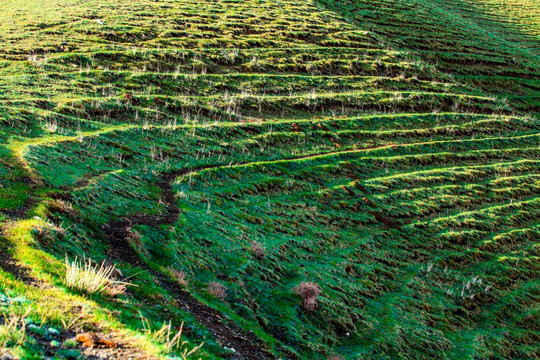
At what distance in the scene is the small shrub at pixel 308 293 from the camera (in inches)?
674

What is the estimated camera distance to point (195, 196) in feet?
73.8

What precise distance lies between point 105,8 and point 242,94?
26386 millimetres

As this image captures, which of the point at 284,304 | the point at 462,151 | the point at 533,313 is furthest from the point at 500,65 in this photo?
the point at 284,304

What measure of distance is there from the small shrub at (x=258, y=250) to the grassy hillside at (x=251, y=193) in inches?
3.9

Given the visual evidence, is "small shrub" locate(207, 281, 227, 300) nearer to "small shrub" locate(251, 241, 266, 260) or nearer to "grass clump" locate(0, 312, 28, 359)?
"small shrub" locate(251, 241, 266, 260)

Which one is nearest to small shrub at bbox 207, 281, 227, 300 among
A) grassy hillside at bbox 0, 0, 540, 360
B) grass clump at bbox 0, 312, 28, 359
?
grassy hillside at bbox 0, 0, 540, 360

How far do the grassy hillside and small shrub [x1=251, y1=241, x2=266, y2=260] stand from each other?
0.32 feet

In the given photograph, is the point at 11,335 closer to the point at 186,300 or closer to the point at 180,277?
the point at 186,300

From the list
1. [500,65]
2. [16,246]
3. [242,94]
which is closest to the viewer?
[16,246]

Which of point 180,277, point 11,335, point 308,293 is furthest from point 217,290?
point 11,335

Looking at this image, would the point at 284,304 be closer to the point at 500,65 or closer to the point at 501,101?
the point at 501,101

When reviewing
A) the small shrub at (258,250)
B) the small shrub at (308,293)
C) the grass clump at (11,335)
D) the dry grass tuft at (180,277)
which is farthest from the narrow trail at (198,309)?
the grass clump at (11,335)

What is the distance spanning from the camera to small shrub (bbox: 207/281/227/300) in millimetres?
15385

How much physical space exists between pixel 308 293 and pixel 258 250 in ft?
10.0
